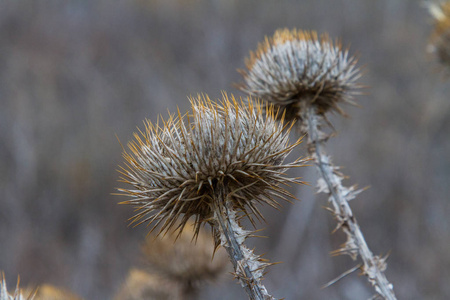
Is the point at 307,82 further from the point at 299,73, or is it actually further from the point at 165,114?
the point at 165,114

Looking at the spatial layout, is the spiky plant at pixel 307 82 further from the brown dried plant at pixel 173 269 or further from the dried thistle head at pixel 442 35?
the brown dried plant at pixel 173 269

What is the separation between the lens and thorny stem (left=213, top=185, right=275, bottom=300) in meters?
2.89

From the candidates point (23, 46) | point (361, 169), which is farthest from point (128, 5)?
point (361, 169)

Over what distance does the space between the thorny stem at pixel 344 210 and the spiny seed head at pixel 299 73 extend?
0.55 feet

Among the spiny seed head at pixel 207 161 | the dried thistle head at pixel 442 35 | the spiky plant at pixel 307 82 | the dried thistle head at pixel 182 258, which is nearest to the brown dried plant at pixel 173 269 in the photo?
the dried thistle head at pixel 182 258

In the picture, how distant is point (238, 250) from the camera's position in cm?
298

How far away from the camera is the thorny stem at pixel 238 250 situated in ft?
9.50

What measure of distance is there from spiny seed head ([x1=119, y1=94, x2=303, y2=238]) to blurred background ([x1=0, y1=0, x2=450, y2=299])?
8.29 meters

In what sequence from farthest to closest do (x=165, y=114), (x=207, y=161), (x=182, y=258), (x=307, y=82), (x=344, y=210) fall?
(x=165, y=114), (x=182, y=258), (x=307, y=82), (x=344, y=210), (x=207, y=161)

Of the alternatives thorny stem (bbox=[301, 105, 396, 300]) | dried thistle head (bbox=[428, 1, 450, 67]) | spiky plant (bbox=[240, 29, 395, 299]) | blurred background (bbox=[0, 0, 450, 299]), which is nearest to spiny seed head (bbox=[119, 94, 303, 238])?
thorny stem (bbox=[301, 105, 396, 300])

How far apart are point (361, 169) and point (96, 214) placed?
9478mm

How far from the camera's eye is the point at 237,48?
21547 mm

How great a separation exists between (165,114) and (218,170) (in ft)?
51.9

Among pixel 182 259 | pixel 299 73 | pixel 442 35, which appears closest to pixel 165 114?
pixel 182 259
